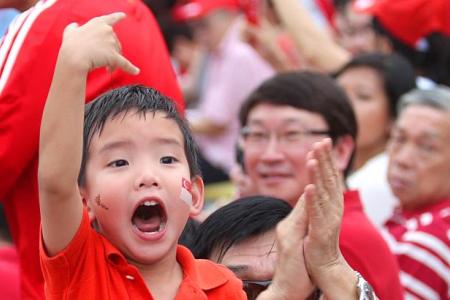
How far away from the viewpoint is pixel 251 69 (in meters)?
7.77

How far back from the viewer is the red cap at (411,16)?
623 cm

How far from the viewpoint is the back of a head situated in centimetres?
434

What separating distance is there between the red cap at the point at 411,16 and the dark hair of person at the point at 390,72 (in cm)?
45

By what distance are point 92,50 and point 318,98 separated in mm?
1941

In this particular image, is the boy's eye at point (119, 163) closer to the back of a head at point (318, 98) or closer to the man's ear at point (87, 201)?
the man's ear at point (87, 201)

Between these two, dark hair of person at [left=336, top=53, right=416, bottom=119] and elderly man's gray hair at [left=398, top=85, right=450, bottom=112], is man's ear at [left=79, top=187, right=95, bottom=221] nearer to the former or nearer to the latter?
elderly man's gray hair at [left=398, top=85, right=450, bottom=112]

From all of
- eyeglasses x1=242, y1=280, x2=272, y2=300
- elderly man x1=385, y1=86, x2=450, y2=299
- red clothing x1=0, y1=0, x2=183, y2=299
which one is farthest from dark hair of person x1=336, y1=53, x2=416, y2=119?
eyeglasses x1=242, y1=280, x2=272, y2=300

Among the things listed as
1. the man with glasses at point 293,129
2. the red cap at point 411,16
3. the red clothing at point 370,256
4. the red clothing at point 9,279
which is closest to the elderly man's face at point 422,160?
the man with glasses at point 293,129

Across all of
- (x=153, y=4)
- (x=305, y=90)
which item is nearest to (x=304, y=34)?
(x=305, y=90)

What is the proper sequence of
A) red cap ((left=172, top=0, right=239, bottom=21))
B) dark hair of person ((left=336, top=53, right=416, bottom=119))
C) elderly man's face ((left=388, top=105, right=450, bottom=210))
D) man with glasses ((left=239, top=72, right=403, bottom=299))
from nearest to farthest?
man with glasses ((left=239, top=72, right=403, bottom=299)) < elderly man's face ((left=388, top=105, right=450, bottom=210)) < dark hair of person ((left=336, top=53, right=416, bottom=119)) < red cap ((left=172, top=0, right=239, bottom=21))

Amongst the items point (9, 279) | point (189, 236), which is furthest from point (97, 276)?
point (9, 279)

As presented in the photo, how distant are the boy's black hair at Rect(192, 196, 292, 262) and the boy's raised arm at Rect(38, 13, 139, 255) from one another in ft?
2.38

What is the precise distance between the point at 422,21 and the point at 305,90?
6.93 feet

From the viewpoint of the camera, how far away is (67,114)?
2.46 meters
